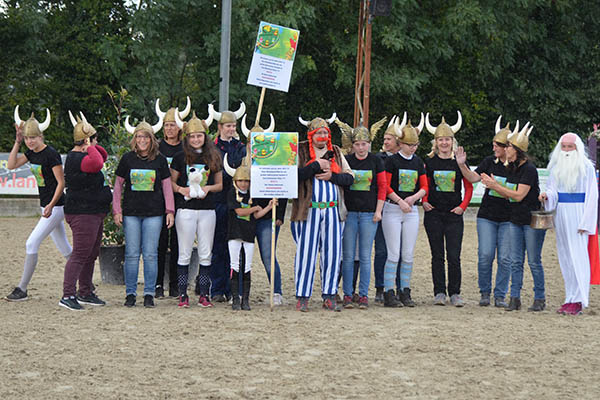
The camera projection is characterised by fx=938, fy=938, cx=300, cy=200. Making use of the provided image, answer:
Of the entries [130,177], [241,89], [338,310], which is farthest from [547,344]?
[241,89]

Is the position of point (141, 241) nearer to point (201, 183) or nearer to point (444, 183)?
point (201, 183)

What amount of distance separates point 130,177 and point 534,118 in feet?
71.6

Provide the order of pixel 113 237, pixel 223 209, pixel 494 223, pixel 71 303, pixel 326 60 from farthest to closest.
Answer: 1. pixel 326 60
2. pixel 113 237
3. pixel 494 223
4. pixel 223 209
5. pixel 71 303

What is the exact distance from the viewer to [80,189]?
30.7 feet

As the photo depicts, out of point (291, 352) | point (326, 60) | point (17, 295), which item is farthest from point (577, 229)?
point (326, 60)

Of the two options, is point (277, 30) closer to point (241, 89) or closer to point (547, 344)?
point (547, 344)

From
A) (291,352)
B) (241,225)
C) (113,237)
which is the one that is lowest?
(291,352)

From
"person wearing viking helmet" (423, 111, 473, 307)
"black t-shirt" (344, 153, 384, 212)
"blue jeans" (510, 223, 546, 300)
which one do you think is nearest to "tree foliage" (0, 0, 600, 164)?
"person wearing viking helmet" (423, 111, 473, 307)

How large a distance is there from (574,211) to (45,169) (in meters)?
5.51

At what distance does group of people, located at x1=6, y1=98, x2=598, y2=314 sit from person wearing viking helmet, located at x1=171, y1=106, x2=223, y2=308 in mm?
14

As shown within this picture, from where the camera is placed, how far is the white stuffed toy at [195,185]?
31.3 ft

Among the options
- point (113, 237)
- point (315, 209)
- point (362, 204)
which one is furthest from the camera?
point (113, 237)

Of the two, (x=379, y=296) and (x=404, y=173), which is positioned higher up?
(x=404, y=173)

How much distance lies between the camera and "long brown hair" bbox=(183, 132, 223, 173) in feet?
31.8
